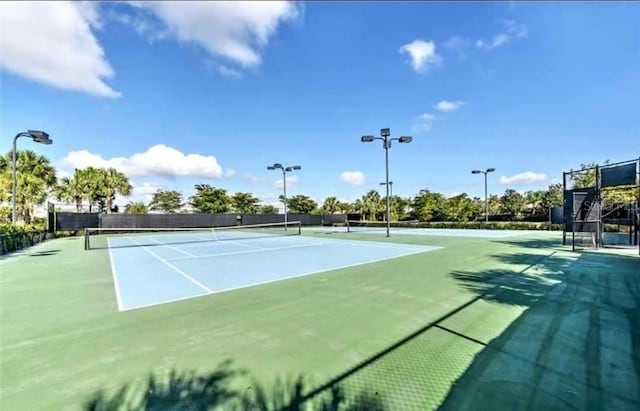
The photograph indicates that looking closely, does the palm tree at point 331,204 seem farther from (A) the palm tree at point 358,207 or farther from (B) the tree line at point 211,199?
(A) the palm tree at point 358,207

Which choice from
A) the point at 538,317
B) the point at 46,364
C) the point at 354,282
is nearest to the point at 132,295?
the point at 46,364

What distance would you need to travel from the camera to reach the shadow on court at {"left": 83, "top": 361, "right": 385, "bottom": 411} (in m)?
2.24

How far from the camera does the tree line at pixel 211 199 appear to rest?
21812 mm

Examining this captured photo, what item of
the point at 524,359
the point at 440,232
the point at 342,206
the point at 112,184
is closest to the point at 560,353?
the point at 524,359

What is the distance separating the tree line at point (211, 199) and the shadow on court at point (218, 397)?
25083mm


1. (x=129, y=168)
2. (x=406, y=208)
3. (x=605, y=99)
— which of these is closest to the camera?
(x=605, y=99)

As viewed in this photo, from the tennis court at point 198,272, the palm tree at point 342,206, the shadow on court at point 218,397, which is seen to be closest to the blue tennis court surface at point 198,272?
the tennis court at point 198,272

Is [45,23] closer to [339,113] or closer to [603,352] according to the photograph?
[603,352]

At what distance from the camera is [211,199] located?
144 feet

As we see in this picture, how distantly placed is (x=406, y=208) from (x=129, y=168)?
39.2 m

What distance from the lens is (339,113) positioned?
2412cm

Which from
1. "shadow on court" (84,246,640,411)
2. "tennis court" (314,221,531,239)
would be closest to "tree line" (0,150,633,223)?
"tennis court" (314,221,531,239)

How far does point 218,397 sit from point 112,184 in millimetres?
34603

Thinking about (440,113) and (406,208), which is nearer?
(440,113)
